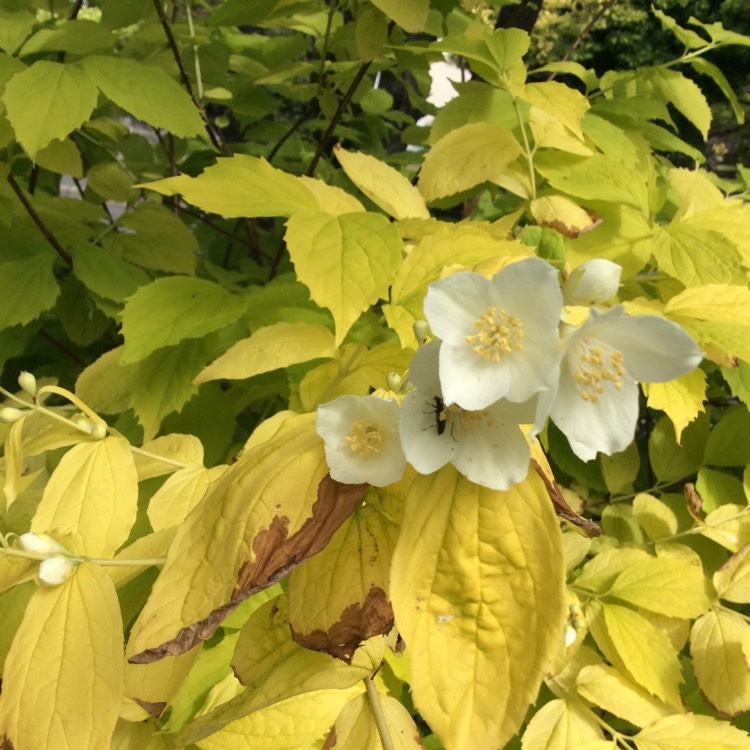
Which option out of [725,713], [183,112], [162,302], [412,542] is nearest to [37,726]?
[412,542]

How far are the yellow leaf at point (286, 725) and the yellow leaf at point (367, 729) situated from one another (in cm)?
7

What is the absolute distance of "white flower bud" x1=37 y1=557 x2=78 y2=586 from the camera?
0.46 metres

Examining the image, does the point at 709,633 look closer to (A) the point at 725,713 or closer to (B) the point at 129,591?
(A) the point at 725,713

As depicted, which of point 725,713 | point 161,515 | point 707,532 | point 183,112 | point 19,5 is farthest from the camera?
point 19,5

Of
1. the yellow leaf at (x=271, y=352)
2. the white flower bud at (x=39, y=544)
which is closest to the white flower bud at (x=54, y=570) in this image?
the white flower bud at (x=39, y=544)

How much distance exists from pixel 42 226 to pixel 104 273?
143 millimetres

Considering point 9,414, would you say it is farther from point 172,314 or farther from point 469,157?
point 469,157

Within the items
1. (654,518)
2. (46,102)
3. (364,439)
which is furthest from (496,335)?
(46,102)

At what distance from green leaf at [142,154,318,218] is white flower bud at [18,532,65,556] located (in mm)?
364

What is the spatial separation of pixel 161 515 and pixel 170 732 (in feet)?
0.81

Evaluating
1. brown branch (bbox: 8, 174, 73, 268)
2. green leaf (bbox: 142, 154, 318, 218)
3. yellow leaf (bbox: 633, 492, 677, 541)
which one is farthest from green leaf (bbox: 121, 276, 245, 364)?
yellow leaf (bbox: 633, 492, 677, 541)

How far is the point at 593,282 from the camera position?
1.31 feet

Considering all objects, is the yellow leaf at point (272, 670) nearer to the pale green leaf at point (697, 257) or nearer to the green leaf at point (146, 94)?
the pale green leaf at point (697, 257)

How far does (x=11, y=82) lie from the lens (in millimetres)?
859
